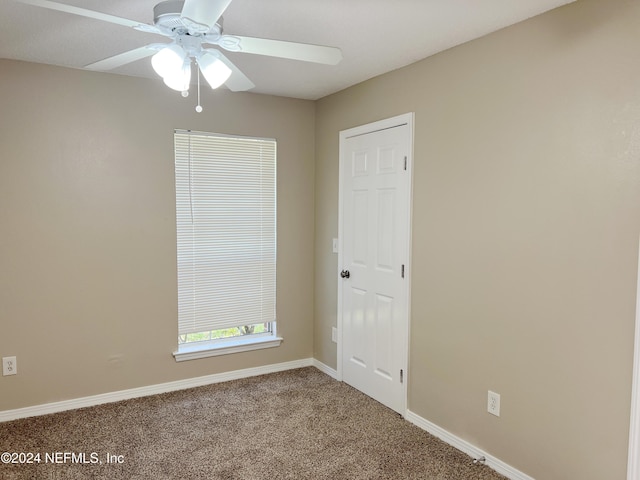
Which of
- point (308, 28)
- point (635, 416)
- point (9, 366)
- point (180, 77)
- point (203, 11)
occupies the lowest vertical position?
point (9, 366)

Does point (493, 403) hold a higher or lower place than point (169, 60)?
lower

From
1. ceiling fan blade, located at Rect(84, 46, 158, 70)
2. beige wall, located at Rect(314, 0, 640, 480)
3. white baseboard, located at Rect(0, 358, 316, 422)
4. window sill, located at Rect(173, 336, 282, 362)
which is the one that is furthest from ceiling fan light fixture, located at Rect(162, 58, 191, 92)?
white baseboard, located at Rect(0, 358, 316, 422)

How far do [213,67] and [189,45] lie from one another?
0.13 meters

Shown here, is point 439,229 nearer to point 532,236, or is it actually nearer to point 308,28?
point 532,236

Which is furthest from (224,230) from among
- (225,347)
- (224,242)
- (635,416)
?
(635,416)

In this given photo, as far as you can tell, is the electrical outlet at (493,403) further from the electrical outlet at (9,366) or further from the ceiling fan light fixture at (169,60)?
the electrical outlet at (9,366)

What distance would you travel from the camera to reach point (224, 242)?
11.8 feet

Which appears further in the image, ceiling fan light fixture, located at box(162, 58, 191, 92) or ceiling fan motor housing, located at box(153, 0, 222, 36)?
ceiling fan light fixture, located at box(162, 58, 191, 92)

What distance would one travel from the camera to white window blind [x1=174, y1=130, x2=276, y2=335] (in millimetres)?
3439

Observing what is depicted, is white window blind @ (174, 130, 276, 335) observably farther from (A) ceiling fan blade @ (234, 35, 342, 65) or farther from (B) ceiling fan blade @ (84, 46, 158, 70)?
(A) ceiling fan blade @ (234, 35, 342, 65)

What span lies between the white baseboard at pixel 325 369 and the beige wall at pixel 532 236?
93 centimetres

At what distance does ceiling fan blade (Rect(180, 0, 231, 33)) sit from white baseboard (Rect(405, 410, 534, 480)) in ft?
8.31

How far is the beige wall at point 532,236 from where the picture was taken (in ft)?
6.07

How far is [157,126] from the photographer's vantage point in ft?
10.7
